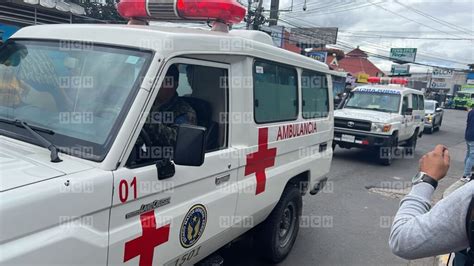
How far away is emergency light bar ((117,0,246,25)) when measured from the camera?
2.96 metres

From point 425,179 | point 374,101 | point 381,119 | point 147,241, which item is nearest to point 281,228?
point 147,241

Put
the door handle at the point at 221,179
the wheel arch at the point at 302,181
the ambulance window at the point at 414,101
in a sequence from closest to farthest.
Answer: the door handle at the point at 221,179
the wheel arch at the point at 302,181
the ambulance window at the point at 414,101

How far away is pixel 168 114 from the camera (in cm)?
270

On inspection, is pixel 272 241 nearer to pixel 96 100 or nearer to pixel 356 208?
pixel 96 100

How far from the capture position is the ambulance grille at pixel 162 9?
10.0 ft

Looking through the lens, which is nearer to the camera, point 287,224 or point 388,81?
point 287,224

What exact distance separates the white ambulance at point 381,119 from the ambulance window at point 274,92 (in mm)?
6604

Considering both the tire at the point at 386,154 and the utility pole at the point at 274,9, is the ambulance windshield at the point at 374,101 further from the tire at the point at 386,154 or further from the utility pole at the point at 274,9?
the utility pole at the point at 274,9

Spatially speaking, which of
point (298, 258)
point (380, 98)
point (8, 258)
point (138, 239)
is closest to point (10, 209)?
point (8, 258)

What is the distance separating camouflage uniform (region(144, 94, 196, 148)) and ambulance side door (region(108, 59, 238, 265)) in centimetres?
10

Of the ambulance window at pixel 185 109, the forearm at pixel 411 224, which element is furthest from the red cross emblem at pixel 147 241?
the forearm at pixel 411 224

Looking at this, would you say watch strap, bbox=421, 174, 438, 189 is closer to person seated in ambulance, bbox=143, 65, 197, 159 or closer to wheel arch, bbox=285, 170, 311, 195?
person seated in ambulance, bbox=143, 65, 197, 159

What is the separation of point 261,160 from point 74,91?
1.68m

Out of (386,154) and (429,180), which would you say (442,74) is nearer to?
(386,154)
